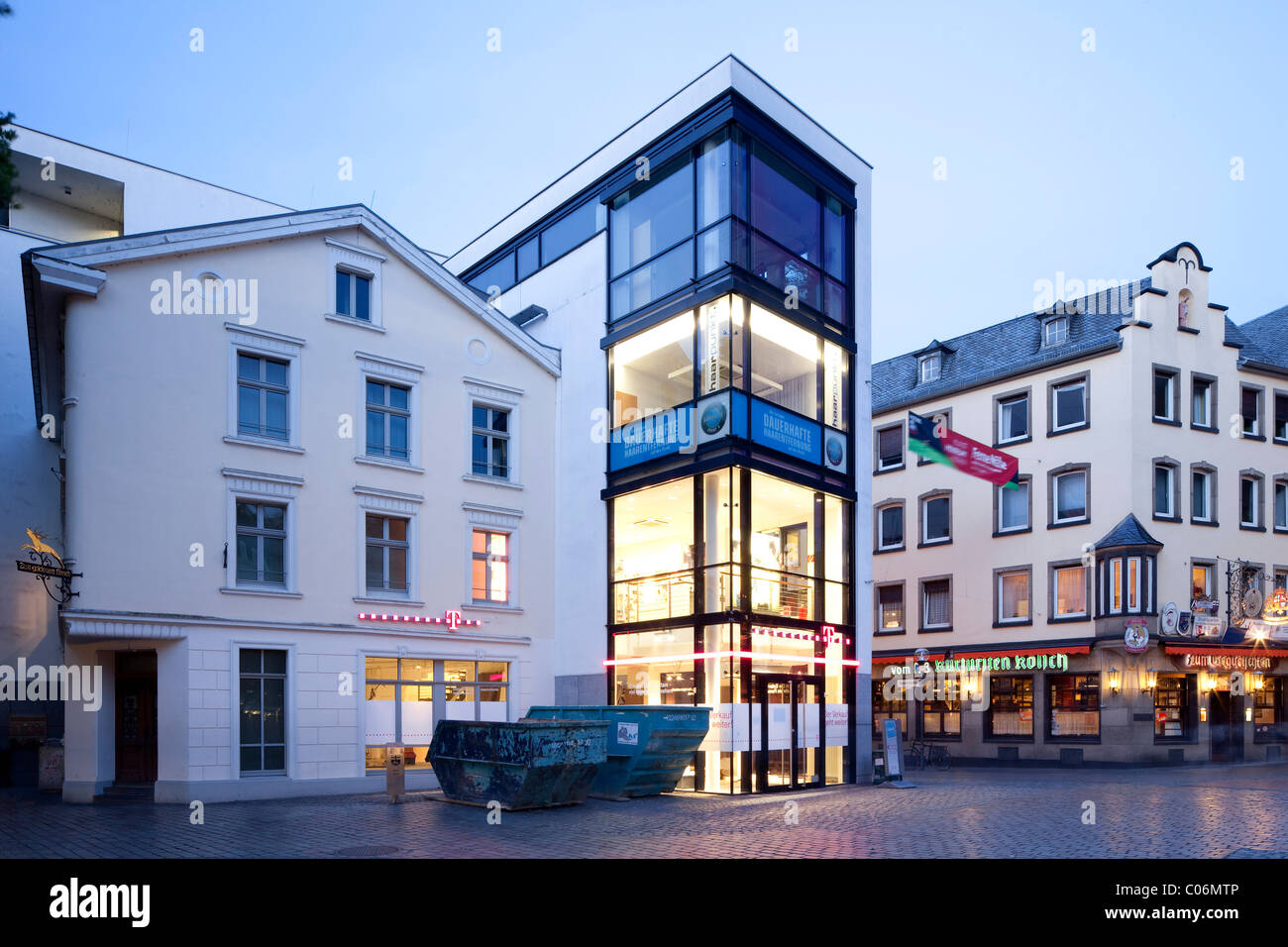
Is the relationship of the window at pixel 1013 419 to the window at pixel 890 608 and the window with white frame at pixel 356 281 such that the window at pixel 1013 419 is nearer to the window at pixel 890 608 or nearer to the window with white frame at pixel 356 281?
the window at pixel 890 608

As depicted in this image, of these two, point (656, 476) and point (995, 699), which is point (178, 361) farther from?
point (995, 699)

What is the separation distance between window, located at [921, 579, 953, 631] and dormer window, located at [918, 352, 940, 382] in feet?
24.6

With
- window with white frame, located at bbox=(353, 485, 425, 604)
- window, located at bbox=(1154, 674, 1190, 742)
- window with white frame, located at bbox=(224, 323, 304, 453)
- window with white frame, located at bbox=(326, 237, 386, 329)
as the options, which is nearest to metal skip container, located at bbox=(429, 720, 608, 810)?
window with white frame, located at bbox=(353, 485, 425, 604)

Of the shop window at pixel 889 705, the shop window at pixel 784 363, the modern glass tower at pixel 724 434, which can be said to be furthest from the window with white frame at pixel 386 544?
the shop window at pixel 889 705

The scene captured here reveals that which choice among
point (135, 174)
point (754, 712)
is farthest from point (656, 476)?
point (135, 174)

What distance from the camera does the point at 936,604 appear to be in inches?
1510

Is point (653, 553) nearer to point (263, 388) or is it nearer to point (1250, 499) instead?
point (263, 388)

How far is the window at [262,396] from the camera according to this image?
68.6 feet

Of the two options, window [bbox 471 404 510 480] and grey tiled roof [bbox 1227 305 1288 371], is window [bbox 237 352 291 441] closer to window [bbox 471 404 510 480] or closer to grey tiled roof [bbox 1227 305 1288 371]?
window [bbox 471 404 510 480]

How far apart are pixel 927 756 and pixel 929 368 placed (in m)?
14.3

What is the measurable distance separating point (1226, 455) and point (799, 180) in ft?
62.7

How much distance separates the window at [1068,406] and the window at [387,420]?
21.4m

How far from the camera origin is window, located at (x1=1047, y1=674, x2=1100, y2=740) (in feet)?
106
